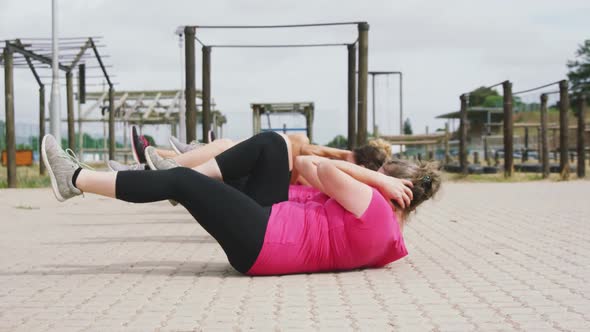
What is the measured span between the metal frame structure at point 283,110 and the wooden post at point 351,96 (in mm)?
5013

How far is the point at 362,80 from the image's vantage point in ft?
28.7

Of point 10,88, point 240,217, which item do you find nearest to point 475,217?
point 240,217

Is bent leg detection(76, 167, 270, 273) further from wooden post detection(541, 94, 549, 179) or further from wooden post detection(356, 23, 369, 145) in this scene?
wooden post detection(541, 94, 549, 179)

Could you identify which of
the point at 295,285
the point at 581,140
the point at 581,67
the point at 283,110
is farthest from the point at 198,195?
Result: the point at 581,67

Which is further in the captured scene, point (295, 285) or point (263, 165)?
point (263, 165)

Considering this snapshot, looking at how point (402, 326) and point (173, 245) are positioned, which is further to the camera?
point (173, 245)

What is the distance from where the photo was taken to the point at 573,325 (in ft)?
8.65

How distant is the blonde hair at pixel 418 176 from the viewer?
3.66 metres

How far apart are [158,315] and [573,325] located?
5.36 ft

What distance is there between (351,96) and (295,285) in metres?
5.87

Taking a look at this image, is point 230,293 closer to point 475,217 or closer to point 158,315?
point 158,315

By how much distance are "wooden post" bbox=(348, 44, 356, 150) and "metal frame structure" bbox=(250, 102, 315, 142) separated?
16.4 feet

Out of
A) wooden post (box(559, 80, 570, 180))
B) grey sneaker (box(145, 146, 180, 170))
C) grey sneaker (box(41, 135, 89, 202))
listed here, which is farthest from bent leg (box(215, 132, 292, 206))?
wooden post (box(559, 80, 570, 180))

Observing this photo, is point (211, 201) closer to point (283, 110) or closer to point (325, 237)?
point (325, 237)
